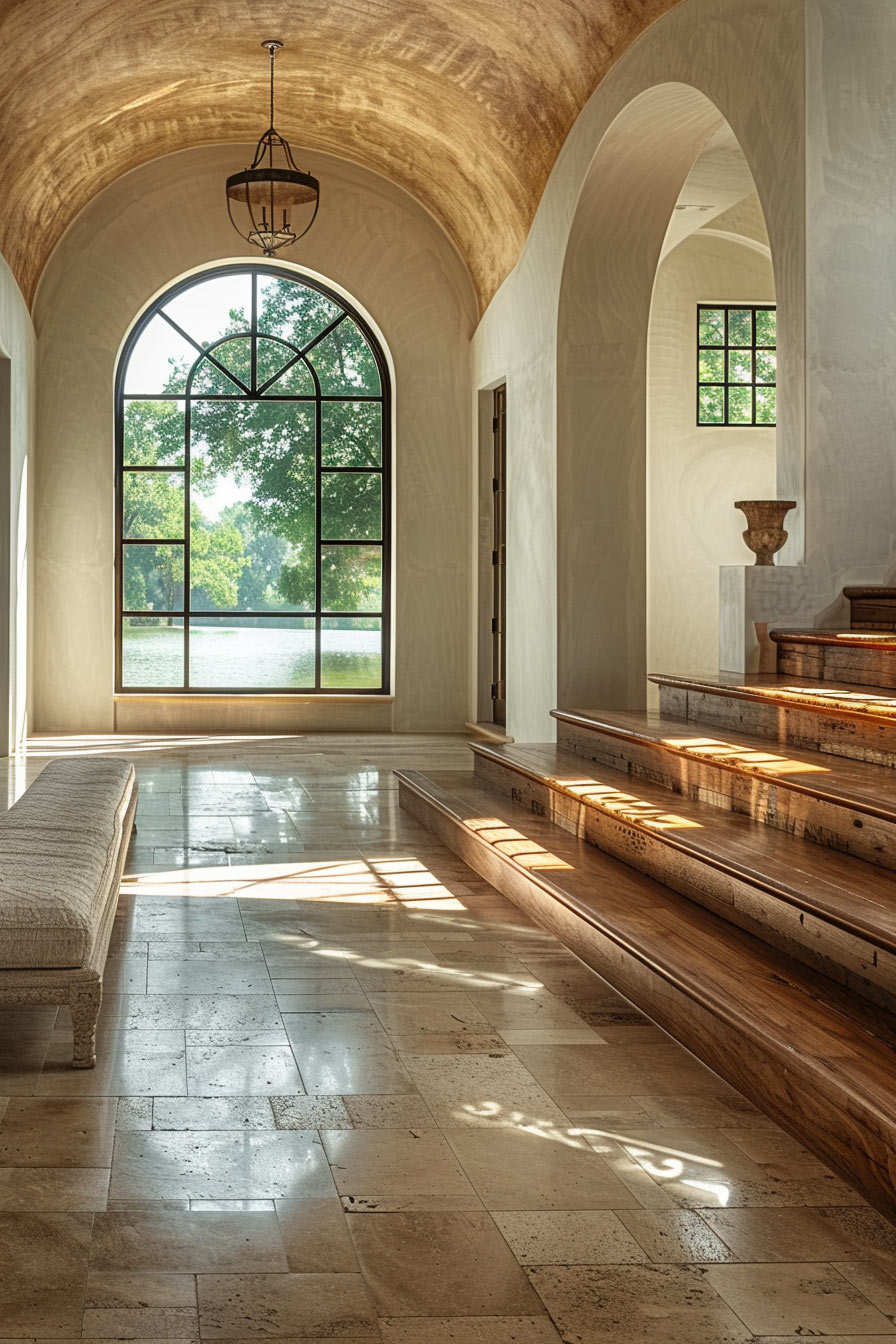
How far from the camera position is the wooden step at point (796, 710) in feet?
15.1

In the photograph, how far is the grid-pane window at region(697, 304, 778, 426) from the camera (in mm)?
12305

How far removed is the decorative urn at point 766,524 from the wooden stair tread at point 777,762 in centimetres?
86

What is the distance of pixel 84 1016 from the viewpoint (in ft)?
10.9

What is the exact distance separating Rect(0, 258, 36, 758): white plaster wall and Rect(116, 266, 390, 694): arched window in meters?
1.26

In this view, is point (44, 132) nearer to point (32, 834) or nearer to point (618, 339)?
point (618, 339)

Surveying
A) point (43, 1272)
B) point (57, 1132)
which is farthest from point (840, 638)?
point (43, 1272)

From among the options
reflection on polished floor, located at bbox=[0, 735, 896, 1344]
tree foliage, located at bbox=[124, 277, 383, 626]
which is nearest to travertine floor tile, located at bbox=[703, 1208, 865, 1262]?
reflection on polished floor, located at bbox=[0, 735, 896, 1344]

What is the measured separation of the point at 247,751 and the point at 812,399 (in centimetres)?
599

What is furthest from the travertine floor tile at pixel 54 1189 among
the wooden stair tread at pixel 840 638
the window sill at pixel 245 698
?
the window sill at pixel 245 698

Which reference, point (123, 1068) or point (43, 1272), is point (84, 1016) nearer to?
point (123, 1068)

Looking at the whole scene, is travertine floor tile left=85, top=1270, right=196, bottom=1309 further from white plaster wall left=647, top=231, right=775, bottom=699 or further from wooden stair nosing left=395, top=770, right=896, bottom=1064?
white plaster wall left=647, top=231, right=775, bottom=699

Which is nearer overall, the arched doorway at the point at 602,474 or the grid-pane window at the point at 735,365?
the arched doorway at the point at 602,474

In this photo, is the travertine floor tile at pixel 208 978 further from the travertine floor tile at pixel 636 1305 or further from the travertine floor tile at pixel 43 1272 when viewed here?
the travertine floor tile at pixel 636 1305

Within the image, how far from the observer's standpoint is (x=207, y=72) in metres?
10.2
